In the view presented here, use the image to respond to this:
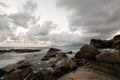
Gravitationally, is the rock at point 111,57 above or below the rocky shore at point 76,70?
above

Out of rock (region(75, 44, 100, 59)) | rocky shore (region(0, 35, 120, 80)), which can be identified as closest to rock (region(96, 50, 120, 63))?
rocky shore (region(0, 35, 120, 80))

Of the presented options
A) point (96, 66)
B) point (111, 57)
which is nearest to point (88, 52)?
point (111, 57)

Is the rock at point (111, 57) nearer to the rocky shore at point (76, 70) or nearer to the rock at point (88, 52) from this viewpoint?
the rocky shore at point (76, 70)

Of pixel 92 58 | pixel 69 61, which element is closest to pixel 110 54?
pixel 92 58

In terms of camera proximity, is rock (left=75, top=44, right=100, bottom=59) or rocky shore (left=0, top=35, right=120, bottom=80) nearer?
rocky shore (left=0, top=35, right=120, bottom=80)

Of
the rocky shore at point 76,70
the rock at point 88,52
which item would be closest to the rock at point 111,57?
the rocky shore at point 76,70

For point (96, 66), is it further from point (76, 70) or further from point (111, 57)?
point (111, 57)

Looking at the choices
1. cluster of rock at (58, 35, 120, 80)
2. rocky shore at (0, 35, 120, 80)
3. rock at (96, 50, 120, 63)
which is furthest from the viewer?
rock at (96, 50, 120, 63)

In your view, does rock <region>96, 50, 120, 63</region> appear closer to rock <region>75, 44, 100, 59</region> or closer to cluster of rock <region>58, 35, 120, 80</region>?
cluster of rock <region>58, 35, 120, 80</region>

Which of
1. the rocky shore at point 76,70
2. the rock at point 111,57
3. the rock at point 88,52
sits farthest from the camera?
the rock at point 88,52

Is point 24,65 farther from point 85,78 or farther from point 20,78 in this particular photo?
point 85,78

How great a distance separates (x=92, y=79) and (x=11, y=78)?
6.82 m

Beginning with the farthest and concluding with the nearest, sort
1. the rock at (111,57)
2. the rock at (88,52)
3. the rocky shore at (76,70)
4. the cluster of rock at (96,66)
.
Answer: the rock at (88,52), the rock at (111,57), the rocky shore at (76,70), the cluster of rock at (96,66)

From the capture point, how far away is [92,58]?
22.2m
